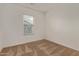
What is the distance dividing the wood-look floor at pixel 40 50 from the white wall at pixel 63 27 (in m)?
0.05

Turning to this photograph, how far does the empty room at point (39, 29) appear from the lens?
131 centimetres

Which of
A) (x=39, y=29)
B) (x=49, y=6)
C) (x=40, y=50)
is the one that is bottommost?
(x=40, y=50)

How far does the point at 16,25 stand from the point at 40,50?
364 mm

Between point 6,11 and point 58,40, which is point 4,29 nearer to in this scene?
point 6,11

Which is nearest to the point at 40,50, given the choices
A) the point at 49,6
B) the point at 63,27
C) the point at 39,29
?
the point at 39,29

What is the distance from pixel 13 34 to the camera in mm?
1335

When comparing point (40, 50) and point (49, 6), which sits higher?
point (49, 6)

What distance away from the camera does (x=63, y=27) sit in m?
1.34

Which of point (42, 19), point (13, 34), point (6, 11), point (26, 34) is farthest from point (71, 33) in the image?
point (6, 11)

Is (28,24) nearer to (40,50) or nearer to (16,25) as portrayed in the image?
(16,25)

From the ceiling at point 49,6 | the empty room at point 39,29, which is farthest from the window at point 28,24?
the ceiling at point 49,6

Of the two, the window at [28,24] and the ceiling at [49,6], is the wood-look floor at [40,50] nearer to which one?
the window at [28,24]

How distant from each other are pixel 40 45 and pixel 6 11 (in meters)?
0.50

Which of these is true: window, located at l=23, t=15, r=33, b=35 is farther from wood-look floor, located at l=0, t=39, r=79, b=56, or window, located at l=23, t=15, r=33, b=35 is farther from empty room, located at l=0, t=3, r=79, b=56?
wood-look floor, located at l=0, t=39, r=79, b=56
